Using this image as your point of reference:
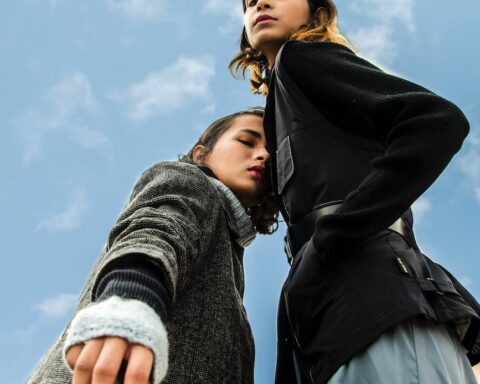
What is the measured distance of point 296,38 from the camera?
2.64m

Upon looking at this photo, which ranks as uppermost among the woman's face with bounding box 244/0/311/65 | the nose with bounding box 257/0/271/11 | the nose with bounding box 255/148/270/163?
the nose with bounding box 257/0/271/11

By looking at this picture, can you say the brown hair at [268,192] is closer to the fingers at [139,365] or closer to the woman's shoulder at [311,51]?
the woman's shoulder at [311,51]

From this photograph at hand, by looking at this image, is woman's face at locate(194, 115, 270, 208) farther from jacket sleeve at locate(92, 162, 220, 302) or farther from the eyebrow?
jacket sleeve at locate(92, 162, 220, 302)

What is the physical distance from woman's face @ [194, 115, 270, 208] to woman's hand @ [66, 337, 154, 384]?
1702 millimetres

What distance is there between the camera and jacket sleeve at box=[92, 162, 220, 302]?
1.54m

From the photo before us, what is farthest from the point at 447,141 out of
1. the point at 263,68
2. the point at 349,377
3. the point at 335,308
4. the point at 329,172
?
the point at 263,68

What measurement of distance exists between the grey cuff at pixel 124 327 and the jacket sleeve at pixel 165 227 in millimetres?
67

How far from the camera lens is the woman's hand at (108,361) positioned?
126 centimetres

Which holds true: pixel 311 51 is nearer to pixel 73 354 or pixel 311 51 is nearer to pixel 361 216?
pixel 361 216

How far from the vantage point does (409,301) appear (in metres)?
1.63

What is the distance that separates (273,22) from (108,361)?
203 cm

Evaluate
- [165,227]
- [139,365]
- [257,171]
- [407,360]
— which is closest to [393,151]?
[407,360]

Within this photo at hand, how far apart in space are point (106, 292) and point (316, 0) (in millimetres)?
2160

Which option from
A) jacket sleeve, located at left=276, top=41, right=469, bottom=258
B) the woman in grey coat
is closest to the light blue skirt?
Answer: jacket sleeve, located at left=276, top=41, right=469, bottom=258
